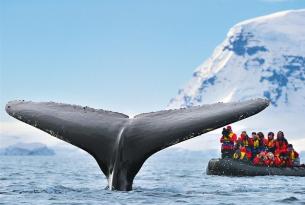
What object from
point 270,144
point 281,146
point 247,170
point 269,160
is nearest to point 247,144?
point 270,144

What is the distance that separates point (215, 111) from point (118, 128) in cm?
131

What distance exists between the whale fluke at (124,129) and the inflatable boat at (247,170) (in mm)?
15497

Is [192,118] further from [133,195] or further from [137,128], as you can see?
[133,195]

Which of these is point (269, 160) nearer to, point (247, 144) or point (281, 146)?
point (281, 146)

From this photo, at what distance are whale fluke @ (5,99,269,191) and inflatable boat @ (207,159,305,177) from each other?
1550 centimetres

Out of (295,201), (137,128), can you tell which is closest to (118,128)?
(137,128)

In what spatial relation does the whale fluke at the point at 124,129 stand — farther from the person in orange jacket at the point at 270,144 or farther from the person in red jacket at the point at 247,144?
the person in red jacket at the point at 247,144

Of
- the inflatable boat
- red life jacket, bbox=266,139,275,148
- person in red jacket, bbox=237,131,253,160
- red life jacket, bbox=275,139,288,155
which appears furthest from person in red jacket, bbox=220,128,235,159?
red life jacket, bbox=275,139,288,155

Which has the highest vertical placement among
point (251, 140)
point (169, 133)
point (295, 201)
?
point (251, 140)

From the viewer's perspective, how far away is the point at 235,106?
9.37 meters

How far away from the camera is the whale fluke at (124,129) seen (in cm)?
917

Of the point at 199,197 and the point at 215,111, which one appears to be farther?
the point at 199,197

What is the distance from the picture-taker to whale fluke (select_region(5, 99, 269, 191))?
9172 millimetres

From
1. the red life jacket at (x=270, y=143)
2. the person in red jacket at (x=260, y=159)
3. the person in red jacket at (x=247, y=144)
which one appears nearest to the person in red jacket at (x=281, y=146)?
the red life jacket at (x=270, y=143)
